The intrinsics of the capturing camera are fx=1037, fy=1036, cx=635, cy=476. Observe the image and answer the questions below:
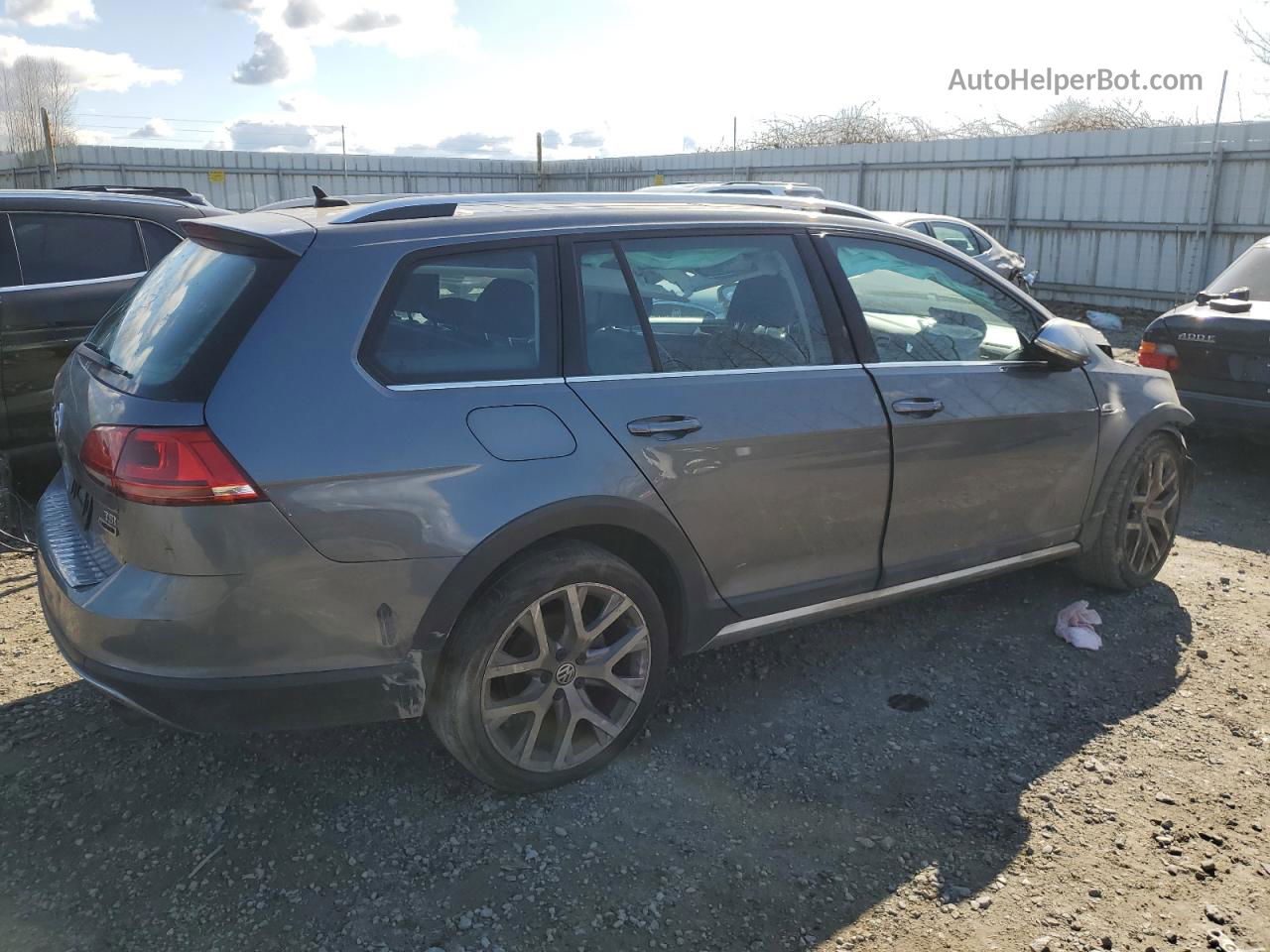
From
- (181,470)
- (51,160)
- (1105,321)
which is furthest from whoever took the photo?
(51,160)

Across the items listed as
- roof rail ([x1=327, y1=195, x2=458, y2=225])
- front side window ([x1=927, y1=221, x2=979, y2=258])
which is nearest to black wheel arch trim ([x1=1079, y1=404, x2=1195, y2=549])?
roof rail ([x1=327, y1=195, x2=458, y2=225])

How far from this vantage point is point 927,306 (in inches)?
157

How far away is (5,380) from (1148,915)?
212 inches

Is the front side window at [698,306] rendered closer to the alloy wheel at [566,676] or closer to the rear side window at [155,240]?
the alloy wheel at [566,676]

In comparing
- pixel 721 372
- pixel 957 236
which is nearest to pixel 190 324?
pixel 721 372

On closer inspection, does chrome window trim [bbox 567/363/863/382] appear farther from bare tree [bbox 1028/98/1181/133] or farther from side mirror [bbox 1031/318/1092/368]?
bare tree [bbox 1028/98/1181/133]

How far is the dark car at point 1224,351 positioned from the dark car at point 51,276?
6.04 m

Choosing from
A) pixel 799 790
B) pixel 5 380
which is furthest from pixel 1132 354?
pixel 5 380

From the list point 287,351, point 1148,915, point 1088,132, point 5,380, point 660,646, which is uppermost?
point 1088,132

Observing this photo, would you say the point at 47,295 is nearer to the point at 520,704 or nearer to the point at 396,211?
the point at 396,211

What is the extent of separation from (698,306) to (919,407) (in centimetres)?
90

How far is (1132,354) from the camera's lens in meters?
11.9

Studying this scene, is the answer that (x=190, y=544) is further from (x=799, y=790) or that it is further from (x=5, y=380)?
(x=5, y=380)

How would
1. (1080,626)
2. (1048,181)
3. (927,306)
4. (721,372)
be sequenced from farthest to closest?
Result: (1048,181)
(1080,626)
(927,306)
(721,372)
